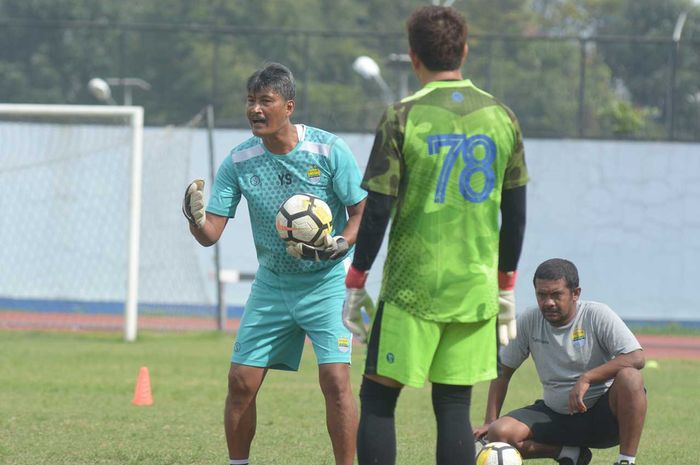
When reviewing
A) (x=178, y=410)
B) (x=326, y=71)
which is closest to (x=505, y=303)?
(x=178, y=410)

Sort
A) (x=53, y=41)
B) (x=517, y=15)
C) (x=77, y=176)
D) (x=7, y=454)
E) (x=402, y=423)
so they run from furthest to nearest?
(x=517, y=15), (x=53, y=41), (x=77, y=176), (x=402, y=423), (x=7, y=454)

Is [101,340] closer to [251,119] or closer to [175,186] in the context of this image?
[175,186]

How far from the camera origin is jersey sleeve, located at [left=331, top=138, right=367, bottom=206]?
601cm

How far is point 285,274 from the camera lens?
6047mm

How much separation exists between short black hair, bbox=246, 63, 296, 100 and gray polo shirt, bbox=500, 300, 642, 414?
6.11 ft

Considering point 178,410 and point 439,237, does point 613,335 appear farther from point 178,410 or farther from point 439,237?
point 178,410

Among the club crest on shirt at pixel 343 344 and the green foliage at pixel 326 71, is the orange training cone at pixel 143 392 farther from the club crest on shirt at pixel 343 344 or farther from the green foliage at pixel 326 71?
the green foliage at pixel 326 71

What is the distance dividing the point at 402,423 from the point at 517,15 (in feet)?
161

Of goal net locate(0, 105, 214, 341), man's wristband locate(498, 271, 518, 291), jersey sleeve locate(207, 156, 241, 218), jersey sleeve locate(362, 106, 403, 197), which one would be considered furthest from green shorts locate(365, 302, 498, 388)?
goal net locate(0, 105, 214, 341)

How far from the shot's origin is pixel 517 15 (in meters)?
55.9

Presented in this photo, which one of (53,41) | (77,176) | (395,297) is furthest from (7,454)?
(53,41)

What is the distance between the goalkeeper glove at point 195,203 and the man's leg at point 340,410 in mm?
939

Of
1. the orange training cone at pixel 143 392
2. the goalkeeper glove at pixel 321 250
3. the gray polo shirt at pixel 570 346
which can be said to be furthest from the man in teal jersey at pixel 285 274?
the orange training cone at pixel 143 392

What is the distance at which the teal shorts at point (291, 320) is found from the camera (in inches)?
236
